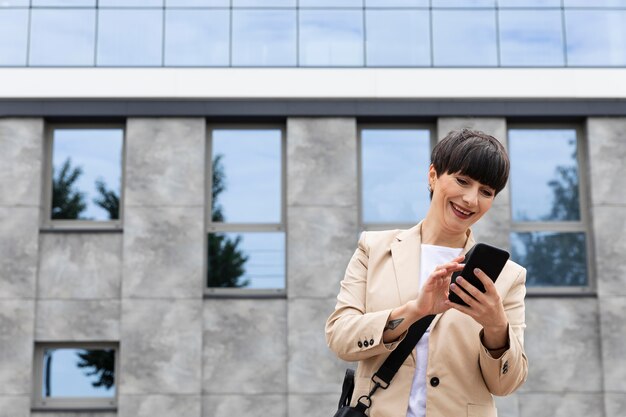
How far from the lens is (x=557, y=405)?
1410 cm

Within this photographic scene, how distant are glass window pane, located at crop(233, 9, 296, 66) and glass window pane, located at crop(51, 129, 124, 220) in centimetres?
218

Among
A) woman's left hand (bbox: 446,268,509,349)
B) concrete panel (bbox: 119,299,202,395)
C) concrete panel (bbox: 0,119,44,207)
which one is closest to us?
woman's left hand (bbox: 446,268,509,349)

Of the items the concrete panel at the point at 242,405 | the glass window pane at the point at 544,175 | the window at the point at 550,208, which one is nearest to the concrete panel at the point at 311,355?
the concrete panel at the point at 242,405

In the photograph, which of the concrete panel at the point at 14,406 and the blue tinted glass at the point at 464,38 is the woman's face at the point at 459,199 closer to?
the concrete panel at the point at 14,406

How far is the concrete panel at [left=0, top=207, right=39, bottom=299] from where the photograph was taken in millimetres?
14250

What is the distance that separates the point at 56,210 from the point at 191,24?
3.41 metres

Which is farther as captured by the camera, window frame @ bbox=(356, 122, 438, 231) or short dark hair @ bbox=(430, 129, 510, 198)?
window frame @ bbox=(356, 122, 438, 231)

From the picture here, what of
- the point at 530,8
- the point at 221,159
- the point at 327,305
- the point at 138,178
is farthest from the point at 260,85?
the point at 530,8

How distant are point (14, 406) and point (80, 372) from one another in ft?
3.28

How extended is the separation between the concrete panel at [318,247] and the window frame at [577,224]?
7.98 feet

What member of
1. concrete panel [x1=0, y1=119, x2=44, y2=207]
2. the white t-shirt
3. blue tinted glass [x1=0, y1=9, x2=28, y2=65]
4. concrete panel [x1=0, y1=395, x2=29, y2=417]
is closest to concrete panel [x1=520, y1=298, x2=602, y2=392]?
concrete panel [x1=0, y1=395, x2=29, y2=417]

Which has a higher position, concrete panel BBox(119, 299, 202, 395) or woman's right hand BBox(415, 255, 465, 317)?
woman's right hand BBox(415, 255, 465, 317)

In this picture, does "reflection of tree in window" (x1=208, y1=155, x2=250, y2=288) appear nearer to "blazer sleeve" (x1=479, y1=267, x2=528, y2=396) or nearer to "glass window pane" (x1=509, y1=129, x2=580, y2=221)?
"glass window pane" (x1=509, y1=129, x2=580, y2=221)

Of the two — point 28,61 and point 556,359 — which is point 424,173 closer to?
point 556,359
